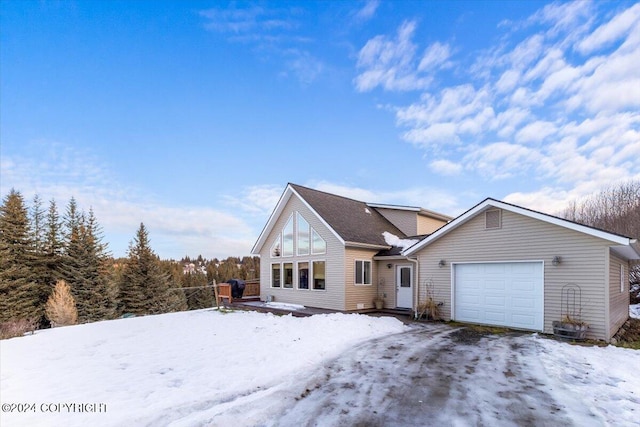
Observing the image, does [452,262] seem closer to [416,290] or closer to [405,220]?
[416,290]

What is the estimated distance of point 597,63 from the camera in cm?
1123

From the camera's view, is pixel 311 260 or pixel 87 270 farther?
pixel 87 270

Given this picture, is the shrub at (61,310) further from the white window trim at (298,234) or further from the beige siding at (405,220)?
the beige siding at (405,220)

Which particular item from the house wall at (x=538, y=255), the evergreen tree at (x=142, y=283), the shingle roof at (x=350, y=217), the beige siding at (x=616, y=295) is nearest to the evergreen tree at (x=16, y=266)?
the evergreen tree at (x=142, y=283)

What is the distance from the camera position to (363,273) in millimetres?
14516

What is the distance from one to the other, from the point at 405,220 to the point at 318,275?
587 cm

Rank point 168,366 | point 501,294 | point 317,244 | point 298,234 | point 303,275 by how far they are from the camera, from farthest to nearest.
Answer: point 298,234, point 303,275, point 317,244, point 501,294, point 168,366

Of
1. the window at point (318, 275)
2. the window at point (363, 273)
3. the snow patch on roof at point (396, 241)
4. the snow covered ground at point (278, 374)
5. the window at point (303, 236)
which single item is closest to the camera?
the snow covered ground at point (278, 374)

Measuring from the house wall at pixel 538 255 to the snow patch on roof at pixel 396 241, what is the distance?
2579mm

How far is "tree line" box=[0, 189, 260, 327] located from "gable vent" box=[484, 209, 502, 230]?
16692 mm

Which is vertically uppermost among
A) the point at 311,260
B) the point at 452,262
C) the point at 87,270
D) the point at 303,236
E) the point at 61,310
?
the point at 303,236

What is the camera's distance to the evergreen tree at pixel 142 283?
96.8ft

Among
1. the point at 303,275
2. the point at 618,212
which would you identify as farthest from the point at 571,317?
the point at 618,212

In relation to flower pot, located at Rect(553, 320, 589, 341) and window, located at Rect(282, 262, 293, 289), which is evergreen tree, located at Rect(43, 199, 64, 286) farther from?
flower pot, located at Rect(553, 320, 589, 341)
